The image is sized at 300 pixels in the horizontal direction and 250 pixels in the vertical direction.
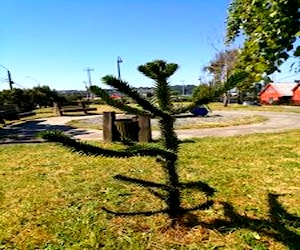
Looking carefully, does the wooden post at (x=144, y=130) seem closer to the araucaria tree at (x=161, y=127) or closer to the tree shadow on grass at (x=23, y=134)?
the tree shadow on grass at (x=23, y=134)

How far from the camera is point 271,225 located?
418 centimetres

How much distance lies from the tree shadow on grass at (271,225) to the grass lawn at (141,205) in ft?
0.03

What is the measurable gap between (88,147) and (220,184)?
3141 mm

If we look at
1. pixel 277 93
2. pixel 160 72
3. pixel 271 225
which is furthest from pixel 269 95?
pixel 160 72

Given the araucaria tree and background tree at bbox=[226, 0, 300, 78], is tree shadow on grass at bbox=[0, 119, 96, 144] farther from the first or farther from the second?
background tree at bbox=[226, 0, 300, 78]

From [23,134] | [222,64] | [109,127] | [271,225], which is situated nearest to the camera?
[271,225]

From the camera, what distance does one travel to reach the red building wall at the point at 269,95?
248 feet

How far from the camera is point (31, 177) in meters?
A: 6.84

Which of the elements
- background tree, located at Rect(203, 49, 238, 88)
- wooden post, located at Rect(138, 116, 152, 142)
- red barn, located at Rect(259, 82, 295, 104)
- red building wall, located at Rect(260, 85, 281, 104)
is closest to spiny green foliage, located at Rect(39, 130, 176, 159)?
wooden post, located at Rect(138, 116, 152, 142)

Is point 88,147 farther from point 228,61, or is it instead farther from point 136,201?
point 228,61

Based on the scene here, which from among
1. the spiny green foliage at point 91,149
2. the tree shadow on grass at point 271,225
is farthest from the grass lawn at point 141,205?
the spiny green foliage at point 91,149

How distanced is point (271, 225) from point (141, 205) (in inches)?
65.2

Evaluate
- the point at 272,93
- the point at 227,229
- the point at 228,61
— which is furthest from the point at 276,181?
the point at 272,93

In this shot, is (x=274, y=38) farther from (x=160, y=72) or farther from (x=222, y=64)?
(x=222, y=64)
